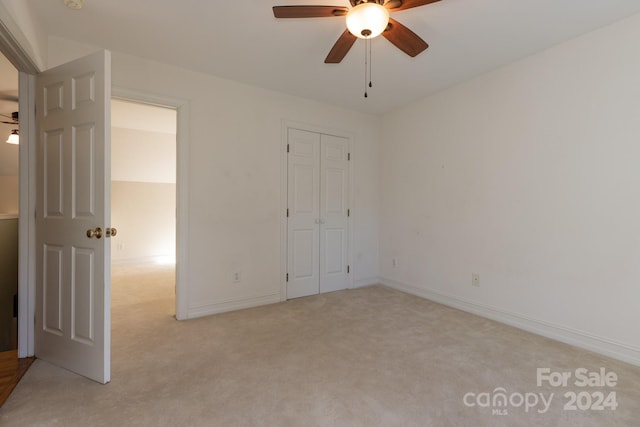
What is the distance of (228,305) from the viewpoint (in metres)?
3.26

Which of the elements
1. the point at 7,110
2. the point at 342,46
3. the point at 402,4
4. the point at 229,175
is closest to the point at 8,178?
the point at 7,110

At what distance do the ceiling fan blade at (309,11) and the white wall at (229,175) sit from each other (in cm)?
166

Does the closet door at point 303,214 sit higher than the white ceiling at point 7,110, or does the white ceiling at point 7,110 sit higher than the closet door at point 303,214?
the white ceiling at point 7,110

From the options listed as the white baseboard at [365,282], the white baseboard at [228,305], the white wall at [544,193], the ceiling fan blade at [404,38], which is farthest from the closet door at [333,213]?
the ceiling fan blade at [404,38]

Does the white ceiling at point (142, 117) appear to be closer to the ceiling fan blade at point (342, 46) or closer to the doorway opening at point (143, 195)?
the doorway opening at point (143, 195)

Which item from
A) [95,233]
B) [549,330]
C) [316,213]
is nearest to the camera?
[95,233]

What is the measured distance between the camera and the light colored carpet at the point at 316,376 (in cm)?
161

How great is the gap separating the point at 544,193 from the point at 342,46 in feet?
6.98

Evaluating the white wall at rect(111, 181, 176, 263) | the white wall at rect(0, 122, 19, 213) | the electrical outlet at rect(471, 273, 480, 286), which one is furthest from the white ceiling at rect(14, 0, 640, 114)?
the white wall at rect(0, 122, 19, 213)

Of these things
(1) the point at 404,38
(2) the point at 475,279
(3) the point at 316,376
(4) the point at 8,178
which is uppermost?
(1) the point at 404,38

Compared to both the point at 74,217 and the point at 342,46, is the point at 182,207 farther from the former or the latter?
the point at 342,46

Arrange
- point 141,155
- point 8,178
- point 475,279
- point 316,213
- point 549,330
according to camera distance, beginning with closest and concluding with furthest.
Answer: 1. point 549,330
2. point 475,279
3. point 316,213
4. point 8,178
5. point 141,155

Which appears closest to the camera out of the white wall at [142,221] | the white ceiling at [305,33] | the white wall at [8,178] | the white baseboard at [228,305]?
the white ceiling at [305,33]

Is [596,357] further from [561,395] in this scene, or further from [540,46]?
[540,46]
